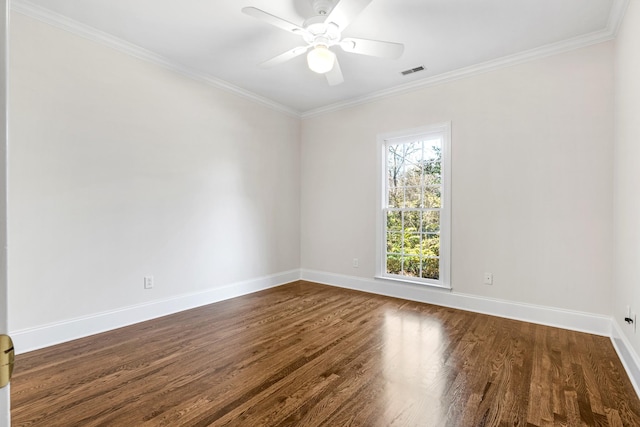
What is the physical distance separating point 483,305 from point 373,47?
9.80 feet

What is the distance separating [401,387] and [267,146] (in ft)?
12.2

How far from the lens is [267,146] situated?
15.5 ft

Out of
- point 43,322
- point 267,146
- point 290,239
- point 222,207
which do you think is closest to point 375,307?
point 290,239

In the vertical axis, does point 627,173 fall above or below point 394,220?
above

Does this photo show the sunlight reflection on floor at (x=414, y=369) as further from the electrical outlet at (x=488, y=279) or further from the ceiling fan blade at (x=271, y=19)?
the ceiling fan blade at (x=271, y=19)

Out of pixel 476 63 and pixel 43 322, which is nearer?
pixel 43 322

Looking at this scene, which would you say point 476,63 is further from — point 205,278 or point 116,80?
point 205,278

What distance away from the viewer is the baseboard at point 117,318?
2541 millimetres

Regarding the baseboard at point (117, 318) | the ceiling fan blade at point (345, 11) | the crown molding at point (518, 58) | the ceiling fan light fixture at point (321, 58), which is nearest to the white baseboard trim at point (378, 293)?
the baseboard at point (117, 318)

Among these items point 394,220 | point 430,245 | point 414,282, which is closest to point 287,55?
point 394,220

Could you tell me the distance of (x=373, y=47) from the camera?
2572 millimetres

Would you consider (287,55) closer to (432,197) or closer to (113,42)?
(113,42)

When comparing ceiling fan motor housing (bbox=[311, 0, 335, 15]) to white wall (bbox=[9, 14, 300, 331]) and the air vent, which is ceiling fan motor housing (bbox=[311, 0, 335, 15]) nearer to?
the air vent

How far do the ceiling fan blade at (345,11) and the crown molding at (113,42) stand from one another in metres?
2.14
